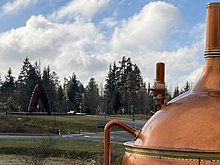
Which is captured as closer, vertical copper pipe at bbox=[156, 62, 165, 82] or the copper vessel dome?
the copper vessel dome

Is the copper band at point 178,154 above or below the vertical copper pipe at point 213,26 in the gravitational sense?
below

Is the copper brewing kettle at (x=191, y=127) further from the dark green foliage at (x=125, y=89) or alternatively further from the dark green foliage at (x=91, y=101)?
the dark green foliage at (x=91, y=101)

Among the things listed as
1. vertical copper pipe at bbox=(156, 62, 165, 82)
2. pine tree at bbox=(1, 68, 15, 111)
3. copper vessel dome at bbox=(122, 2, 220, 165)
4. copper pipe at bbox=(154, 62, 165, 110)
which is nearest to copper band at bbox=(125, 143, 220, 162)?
copper vessel dome at bbox=(122, 2, 220, 165)

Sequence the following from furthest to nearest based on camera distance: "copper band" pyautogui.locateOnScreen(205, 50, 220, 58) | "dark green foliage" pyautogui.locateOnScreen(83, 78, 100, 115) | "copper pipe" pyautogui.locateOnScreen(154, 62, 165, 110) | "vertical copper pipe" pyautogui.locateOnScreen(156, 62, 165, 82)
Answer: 1. "dark green foliage" pyautogui.locateOnScreen(83, 78, 100, 115)
2. "vertical copper pipe" pyautogui.locateOnScreen(156, 62, 165, 82)
3. "copper pipe" pyautogui.locateOnScreen(154, 62, 165, 110)
4. "copper band" pyautogui.locateOnScreen(205, 50, 220, 58)

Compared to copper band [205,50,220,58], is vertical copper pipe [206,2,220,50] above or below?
above

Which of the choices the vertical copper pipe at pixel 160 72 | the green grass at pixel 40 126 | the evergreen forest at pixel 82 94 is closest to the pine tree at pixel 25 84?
the evergreen forest at pixel 82 94

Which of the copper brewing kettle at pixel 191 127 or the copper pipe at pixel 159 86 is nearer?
the copper brewing kettle at pixel 191 127

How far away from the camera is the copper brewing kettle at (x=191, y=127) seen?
13.5 ft

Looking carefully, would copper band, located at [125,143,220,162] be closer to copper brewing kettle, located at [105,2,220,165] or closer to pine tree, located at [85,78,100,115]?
copper brewing kettle, located at [105,2,220,165]

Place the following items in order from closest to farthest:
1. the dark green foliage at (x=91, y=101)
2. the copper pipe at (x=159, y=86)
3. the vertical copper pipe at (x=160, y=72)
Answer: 1. the copper pipe at (x=159, y=86)
2. the vertical copper pipe at (x=160, y=72)
3. the dark green foliage at (x=91, y=101)

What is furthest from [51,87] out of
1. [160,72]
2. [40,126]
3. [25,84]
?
[160,72]

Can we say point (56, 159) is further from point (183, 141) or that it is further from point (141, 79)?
point (141, 79)

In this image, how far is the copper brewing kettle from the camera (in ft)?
13.5

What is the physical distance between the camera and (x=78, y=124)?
5262 centimetres
